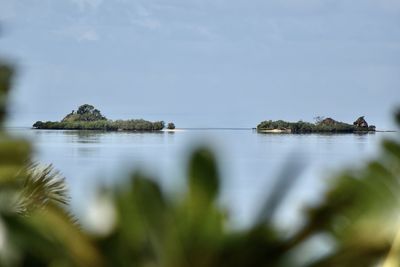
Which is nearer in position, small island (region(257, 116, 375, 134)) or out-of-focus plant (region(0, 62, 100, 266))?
out-of-focus plant (region(0, 62, 100, 266))

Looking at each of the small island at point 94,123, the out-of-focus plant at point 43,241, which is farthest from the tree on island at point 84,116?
the out-of-focus plant at point 43,241

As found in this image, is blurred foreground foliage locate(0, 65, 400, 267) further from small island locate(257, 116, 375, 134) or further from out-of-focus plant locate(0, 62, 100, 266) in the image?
small island locate(257, 116, 375, 134)

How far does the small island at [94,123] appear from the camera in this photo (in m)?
28.8

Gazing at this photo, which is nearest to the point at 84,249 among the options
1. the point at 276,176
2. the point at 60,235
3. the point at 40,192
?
the point at 60,235

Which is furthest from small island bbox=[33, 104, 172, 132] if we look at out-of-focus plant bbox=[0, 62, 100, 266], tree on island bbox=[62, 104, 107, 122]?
out-of-focus plant bbox=[0, 62, 100, 266]

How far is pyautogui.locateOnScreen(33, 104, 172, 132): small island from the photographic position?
94.4 ft

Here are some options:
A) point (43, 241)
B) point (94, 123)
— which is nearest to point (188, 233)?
point (43, 241)

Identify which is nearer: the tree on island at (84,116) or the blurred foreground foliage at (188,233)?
the blurred foreground foliage at (188,233)

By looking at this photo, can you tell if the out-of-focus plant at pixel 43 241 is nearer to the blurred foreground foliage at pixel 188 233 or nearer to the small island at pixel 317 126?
the blurred foreground foliage at pixel 188 233

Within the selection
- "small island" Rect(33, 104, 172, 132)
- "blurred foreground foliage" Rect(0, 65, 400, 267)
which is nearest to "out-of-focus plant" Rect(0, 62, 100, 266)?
"blurred foreground foliage" Rect(0, 65, 400, 267)

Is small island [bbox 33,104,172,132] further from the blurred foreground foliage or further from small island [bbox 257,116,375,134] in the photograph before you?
the blurred foreground foliage

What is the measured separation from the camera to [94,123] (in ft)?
96.4

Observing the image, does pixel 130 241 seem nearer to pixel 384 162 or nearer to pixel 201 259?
pixel 201 259

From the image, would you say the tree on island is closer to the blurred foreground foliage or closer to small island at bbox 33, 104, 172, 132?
small island at bbox 33, 104, 172, 132
